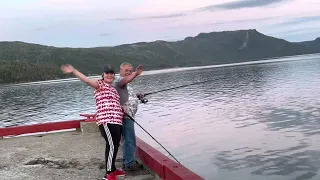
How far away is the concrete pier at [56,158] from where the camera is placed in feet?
25.1

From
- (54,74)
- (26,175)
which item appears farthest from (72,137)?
(54,74)

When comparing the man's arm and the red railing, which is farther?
the man's arm

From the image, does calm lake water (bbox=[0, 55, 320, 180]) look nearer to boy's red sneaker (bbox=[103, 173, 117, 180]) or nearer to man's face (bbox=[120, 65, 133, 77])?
boy's red sneaker (bbox=[103, 173, 117, 180])

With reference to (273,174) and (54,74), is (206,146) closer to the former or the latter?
(273,174)

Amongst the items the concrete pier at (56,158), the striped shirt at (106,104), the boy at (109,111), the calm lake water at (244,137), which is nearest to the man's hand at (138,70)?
the boy at (109,111)

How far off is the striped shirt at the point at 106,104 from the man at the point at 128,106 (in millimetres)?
425

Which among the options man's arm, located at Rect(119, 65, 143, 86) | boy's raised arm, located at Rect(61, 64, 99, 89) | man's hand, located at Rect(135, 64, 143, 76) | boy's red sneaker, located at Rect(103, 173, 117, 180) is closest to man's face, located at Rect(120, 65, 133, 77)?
man's arm, located at Rect(119, 65, 143, 86)

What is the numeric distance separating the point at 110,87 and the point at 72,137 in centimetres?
545

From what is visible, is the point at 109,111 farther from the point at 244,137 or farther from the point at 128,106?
the point at 244,137

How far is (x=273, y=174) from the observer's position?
533 inches

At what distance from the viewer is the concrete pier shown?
7.66 meters

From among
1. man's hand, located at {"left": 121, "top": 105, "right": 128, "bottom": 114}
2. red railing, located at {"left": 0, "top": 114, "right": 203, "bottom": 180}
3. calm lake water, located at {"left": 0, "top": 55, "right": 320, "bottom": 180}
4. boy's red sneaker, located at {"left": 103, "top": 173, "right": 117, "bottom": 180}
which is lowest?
calm lake water, located at {"left": 0, "top": 55, "right": 320, "bottom": 180}

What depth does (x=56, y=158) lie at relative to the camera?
916cm

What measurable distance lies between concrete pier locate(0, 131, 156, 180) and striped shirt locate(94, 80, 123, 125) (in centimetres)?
116
